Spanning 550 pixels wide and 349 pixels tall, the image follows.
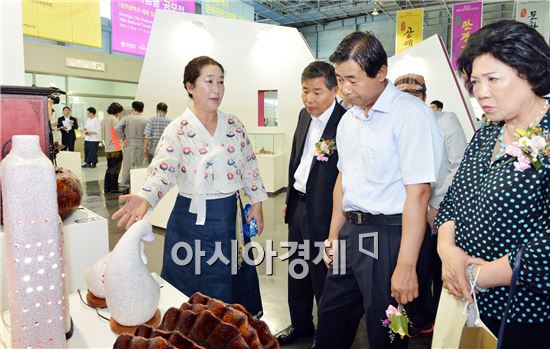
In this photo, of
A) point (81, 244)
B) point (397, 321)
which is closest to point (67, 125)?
point (81, 244)

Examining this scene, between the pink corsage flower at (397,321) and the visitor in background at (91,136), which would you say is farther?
the visitor in background at (91,136)

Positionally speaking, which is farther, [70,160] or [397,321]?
[70,160]

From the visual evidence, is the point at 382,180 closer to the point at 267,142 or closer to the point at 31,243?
the point at 31,243

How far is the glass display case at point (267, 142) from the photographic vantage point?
7.55 meters

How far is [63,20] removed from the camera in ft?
17.5

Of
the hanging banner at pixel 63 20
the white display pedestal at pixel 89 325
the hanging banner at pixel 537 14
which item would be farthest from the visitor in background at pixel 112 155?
the hanging banner at pixel 537 14

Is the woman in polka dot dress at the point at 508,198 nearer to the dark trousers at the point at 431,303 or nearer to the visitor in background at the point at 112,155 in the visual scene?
the dark trousers at the point at 431,303

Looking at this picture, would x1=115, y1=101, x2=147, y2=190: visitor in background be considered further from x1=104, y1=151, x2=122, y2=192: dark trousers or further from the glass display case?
the glass display case

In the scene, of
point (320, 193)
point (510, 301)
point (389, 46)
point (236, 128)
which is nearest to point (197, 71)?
point (236, 128)

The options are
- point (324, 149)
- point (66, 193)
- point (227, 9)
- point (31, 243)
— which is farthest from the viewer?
point (227, 9)

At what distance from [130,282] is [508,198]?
95cm

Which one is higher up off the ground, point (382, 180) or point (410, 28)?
point (410, 28)

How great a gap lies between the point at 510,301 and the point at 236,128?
1436mm

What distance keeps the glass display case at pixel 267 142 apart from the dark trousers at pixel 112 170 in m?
2.47
